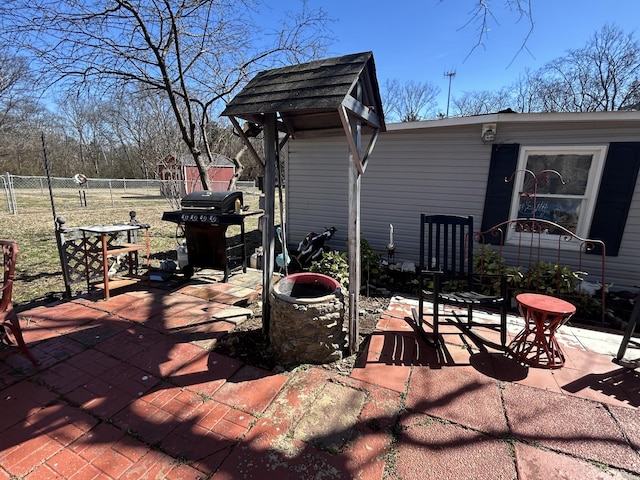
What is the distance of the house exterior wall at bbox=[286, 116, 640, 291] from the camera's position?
4148mm

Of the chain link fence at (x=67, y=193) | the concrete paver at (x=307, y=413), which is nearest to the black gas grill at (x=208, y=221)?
the concrete paver at (x=307, y=413)

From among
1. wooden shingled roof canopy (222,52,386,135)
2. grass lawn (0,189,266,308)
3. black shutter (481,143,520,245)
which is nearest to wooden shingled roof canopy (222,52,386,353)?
wooden shingled roof canopy (222,52,386,135)

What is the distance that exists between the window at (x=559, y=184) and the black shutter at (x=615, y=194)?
8cm

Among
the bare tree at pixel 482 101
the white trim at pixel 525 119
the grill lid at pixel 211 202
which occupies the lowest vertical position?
the grill lid at pixel 211 202

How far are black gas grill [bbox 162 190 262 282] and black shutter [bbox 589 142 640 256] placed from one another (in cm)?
475

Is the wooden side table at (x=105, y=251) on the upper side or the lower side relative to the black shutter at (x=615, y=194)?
lower

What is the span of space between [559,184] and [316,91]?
431 cm

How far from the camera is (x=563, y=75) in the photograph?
18.8 metres

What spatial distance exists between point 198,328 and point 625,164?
566 centimetres

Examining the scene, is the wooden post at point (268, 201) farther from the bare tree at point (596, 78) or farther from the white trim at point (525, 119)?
the bare tree at point (596, 78)

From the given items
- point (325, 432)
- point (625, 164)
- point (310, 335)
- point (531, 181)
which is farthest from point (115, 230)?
point (625, 164)

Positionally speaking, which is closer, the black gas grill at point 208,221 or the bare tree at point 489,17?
the bare tree at point 489,17

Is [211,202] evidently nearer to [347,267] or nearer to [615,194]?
[347,267]

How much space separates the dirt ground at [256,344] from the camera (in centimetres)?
239
